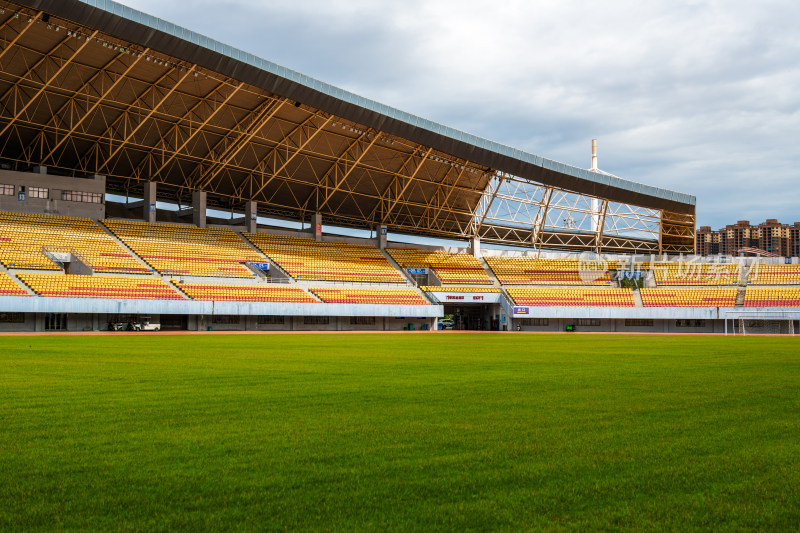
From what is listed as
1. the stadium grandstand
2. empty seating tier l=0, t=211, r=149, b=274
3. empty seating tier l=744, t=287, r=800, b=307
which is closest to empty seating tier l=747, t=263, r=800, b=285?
the stadium grandstand

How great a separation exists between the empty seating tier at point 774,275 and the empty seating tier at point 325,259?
36.6m

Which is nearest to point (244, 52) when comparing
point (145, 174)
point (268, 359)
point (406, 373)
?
point (145, 174)

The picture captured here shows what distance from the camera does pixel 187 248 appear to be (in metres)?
56.3

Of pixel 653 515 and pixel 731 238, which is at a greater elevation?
pixel 731 238

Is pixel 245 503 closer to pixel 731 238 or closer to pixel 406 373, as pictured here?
pixel 406 373

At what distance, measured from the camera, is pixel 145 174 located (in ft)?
193

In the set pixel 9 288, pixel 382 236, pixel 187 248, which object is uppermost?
pixel 382 236

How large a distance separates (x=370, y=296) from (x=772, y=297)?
37.0 m

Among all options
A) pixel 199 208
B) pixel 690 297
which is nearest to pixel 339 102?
pixel 199 208

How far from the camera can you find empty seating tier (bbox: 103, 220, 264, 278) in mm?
52875

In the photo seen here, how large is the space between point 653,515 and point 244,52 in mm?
42468

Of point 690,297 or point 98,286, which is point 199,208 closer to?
point 98,286

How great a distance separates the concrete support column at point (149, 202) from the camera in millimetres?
59000

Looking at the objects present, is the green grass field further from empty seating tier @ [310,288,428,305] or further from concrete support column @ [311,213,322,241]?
concrete support column @ [311,213,322,241]
